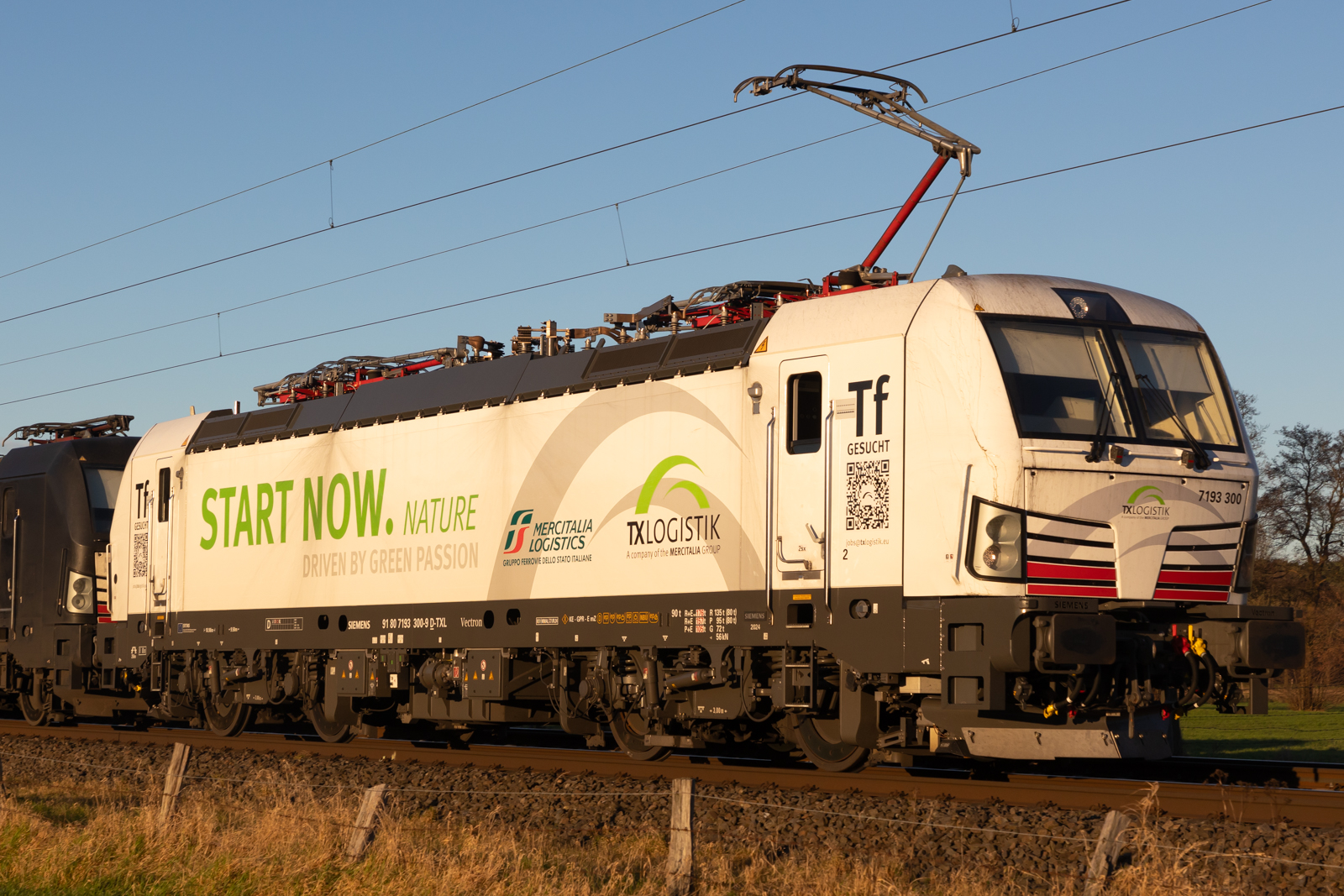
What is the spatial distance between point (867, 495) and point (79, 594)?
16.3 m

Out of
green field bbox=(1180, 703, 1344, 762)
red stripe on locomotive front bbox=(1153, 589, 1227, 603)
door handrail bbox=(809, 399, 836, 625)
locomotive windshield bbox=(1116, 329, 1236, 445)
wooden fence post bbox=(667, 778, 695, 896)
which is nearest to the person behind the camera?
wooden fence post bbox=(667, 778, 695, 896)

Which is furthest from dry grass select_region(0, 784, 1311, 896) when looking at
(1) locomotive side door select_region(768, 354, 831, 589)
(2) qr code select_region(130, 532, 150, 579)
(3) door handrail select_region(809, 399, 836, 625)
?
(2) qr code select_region(130, 532, 150, 579)

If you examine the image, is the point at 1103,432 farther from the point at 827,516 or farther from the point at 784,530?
the point at 784,530

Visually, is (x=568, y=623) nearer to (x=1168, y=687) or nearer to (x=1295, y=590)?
(x=1168, y=687)

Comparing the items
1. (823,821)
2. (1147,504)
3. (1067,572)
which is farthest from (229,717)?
(1147,504)

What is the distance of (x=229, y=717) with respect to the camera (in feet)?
71.8

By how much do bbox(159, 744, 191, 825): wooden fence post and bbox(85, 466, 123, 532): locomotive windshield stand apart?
11163mm

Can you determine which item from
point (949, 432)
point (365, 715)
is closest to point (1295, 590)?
point (365, 715)

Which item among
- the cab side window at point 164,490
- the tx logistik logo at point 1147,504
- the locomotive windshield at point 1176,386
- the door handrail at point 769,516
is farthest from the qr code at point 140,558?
the tx logistik logo at point 1147,504

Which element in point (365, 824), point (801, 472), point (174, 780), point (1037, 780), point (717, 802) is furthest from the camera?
point (174, 780)

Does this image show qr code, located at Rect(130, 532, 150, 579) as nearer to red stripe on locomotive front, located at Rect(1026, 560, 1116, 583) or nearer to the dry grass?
the dry grass

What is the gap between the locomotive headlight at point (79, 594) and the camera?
943 inches

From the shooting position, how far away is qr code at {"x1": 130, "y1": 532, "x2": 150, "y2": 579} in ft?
75.1

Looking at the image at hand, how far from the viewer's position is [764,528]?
13.6 metres
